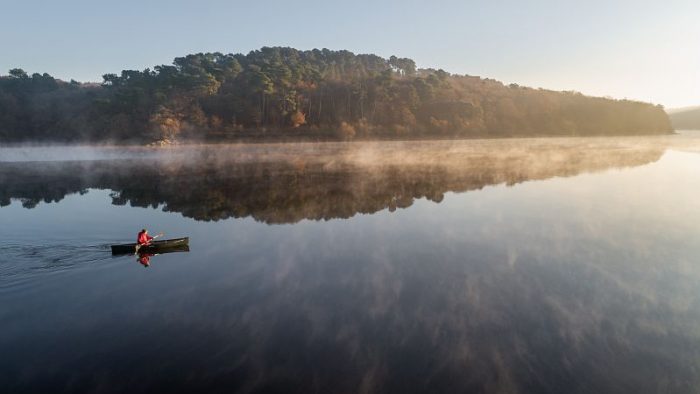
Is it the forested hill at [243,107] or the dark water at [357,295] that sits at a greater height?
the forested hill at [243,107]

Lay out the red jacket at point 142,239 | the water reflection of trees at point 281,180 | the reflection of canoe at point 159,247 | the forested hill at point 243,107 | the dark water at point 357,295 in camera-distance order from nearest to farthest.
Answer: the dark water at point 357,295, the reflection of canoe at point 159,247, the red jacket at point 142,239, the water reflection of trees at point 281,180, the forested hill at point 243,107

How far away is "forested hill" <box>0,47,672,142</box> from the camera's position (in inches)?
4651

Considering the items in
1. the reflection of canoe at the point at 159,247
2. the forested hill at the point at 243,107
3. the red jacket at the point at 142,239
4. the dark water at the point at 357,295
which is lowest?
the dark water at the point at 357,295

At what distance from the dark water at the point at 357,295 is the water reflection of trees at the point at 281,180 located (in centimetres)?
69

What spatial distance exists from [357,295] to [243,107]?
113m

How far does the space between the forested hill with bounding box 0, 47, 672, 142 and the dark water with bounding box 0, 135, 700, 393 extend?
79.8 metres

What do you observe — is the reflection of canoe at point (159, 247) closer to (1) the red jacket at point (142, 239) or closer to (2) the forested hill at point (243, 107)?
(1) the red jacket at point (142, 239)

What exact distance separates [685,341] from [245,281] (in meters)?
19.4

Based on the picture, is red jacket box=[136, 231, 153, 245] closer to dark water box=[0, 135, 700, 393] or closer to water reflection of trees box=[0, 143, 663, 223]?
dark water box=[0, 135, 700, 393]

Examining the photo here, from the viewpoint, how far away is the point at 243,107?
123 m

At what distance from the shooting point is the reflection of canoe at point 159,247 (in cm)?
2525

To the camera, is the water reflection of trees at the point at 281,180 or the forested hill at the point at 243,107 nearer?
the water reflection of trees at the point at 281,180

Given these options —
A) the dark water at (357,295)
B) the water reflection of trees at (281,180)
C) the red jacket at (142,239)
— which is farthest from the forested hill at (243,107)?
the red jacket at (142,239)

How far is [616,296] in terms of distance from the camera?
19.3 meters
